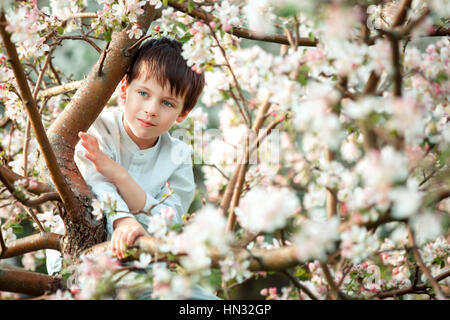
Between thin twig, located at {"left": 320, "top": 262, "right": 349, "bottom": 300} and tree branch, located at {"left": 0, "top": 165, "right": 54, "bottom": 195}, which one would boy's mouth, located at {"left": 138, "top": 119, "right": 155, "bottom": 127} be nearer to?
tree branch, located at {"left": 0, "top": 165, "right": 54, "bottom": 195}

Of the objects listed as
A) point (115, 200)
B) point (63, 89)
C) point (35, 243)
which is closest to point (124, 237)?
point (115, 200)

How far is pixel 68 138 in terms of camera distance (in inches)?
58.9

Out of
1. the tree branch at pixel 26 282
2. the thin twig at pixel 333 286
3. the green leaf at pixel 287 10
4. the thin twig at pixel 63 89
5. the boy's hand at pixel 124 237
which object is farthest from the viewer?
the thin twig at pixel 63 89

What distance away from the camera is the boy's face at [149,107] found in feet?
5.36

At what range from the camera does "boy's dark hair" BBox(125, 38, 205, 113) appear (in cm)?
164

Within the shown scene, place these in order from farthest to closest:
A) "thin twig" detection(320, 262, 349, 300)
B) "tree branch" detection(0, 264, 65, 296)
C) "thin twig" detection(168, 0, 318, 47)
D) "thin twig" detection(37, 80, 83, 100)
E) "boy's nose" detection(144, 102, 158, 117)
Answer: "thin twig" detection(37, 80, 83, 100) < "boy's nose" detection(144, 102, 158, 117) < "thin twig" detection(168, 0, 318, 47) < "tree branch" detection(0, 264, 65, 296) < "thin twig" detection(320, 262, 349, 300)

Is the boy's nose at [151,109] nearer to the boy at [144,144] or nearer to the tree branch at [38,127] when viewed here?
the boy at [144,144]

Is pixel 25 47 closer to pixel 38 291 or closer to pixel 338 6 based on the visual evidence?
pixel 38 291

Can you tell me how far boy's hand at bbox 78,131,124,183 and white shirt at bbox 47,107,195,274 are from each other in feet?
0.08

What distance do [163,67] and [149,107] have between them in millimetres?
145

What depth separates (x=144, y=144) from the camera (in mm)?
1849

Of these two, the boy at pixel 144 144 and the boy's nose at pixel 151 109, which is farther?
the boy's nose at pixel 151 109

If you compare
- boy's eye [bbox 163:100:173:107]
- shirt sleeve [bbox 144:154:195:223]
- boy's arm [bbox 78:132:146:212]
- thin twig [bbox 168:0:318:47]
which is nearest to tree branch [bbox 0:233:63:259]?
boy's arm [bbox 78:132:146:212]

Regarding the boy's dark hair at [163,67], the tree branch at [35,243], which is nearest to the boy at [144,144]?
the boy's dark hair at [163,67]
